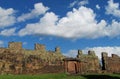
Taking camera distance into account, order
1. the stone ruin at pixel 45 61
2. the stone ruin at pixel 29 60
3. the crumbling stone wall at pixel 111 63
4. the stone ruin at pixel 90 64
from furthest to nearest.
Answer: the crumbling stone wall at pixel 111 63 < the stone ruin at pixel 90 64 < the stone ruin at pixel 45 61 < the stone ruin at pixel 29 60

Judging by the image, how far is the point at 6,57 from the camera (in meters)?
40.2

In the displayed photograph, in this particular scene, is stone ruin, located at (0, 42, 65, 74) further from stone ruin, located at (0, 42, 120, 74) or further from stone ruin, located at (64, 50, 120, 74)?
stone ruin, located at (64, 50, 120, 74)

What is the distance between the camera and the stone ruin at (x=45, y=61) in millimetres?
40562

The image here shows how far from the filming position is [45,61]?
146 ft

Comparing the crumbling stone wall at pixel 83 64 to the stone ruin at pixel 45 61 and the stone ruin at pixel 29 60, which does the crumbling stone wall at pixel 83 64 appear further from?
the stone ruin at pixel 29 60

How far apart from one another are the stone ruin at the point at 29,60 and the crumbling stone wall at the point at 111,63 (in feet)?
34.0

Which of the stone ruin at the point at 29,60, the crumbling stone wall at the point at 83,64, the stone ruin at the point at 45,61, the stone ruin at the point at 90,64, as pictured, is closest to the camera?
the stone ruin at the point at 29,60

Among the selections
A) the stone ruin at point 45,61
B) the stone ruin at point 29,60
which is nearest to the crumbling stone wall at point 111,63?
the stone ruin at point 45,61

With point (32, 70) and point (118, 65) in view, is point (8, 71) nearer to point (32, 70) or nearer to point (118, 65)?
point (32, 70)

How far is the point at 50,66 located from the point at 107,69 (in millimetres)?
13109

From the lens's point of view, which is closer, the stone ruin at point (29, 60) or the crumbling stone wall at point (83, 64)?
the stone ruin at point (29, 60)

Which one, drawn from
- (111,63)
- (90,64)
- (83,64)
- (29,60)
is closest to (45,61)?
(29,60)

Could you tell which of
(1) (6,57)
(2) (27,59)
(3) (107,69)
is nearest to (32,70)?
(2) (27,59)

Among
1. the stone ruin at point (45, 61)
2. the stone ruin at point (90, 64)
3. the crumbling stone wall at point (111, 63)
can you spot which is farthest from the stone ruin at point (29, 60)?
the crumbling stone wall at point (111, 63)
